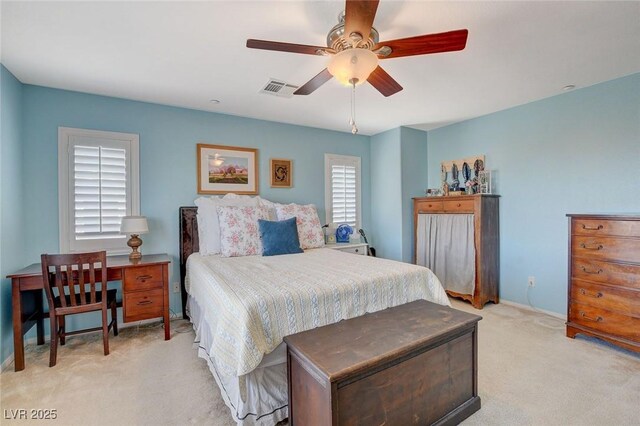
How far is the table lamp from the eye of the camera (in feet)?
9.38

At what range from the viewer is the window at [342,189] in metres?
4.52

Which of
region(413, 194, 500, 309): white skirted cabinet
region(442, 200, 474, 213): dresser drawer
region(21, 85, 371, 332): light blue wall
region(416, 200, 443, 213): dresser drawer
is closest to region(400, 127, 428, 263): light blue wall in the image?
region(416, 200, 443, 213): dresser drawer

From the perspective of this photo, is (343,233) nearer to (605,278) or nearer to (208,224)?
(208,224)

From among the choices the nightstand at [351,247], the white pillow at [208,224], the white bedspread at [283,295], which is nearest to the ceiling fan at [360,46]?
the white bedspread at [283,295]

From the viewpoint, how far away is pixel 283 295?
1.74 meters

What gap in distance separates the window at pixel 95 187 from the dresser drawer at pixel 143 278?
2.06ft

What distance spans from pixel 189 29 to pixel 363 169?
3.40m

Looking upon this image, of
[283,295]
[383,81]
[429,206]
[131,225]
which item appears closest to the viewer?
[283,295]

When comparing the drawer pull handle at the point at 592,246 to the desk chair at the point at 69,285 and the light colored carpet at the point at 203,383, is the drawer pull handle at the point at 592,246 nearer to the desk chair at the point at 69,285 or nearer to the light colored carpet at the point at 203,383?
the light colored carpet at the point at 203,383

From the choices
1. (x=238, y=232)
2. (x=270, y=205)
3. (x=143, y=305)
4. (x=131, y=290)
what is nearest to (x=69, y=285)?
(x=131, y=290)

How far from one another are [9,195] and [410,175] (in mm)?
4549

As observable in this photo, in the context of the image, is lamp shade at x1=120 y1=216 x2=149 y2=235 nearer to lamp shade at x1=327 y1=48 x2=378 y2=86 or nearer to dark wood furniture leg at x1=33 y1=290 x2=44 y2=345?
dark wood furniture leg at x1=33 y1=290 x2=44 y2=345

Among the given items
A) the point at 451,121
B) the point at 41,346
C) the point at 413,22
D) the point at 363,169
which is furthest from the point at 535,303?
the point at 41,346

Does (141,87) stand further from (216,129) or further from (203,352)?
(203,352)
